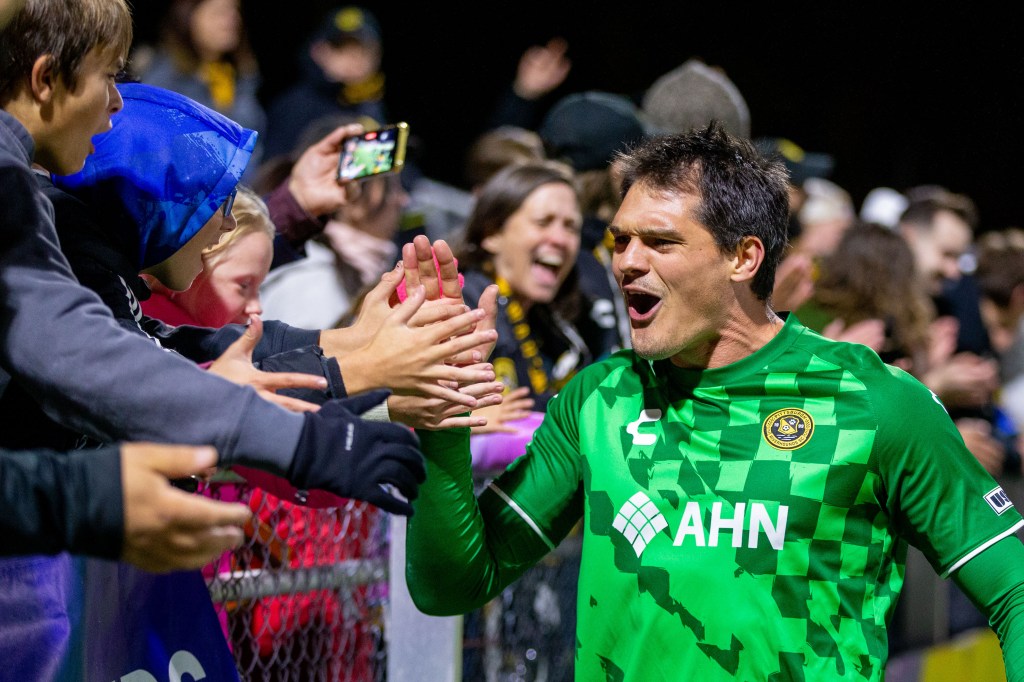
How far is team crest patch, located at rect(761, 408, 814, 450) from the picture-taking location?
2406 millimetres

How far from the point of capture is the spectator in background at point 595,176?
4.62 metres

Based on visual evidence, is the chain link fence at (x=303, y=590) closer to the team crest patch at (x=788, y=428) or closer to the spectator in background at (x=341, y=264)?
the team crest patch at (x=788, y=428)

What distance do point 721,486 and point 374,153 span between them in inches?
50.3

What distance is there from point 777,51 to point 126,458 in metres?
9.76

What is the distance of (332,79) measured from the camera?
634 centimetres

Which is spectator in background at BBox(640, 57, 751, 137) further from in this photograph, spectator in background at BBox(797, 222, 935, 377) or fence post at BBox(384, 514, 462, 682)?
fence post at BBox(384, 514, 462, 682)

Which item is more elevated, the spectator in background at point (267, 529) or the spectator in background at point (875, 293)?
the spectator in background at point (875, 293)

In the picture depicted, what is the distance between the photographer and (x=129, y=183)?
2162 mm

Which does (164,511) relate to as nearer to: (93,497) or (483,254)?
(93,497)

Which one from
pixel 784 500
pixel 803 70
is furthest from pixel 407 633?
pixel 803 70

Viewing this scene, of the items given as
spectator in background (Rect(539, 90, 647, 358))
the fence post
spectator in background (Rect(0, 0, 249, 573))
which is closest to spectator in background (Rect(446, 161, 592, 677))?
spectator in background (Rect(539, 90, 647, 358))

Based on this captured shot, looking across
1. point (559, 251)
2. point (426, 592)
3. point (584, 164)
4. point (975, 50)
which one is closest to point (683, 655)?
point (426, 592)

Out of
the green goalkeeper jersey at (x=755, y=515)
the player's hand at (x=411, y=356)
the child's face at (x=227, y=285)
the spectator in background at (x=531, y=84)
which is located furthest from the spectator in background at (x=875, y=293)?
the player's hand at (x=411, y=356)

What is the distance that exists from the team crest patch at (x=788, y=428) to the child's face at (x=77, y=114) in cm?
134
